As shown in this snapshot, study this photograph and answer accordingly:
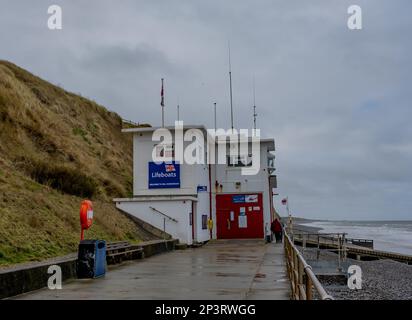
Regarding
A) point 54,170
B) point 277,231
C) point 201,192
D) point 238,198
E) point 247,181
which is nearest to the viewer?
point 54,170

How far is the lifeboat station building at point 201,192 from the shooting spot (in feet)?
75.7

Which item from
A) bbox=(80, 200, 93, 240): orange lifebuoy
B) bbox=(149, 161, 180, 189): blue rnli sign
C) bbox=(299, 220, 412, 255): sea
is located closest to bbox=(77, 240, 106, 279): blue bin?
→ bbox=(80, 200, 93, 240): orange lifebuoy

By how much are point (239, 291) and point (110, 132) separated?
128ft

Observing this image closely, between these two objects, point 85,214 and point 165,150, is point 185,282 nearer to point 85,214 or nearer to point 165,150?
point 85,214

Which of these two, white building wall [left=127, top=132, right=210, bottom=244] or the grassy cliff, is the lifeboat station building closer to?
white building wall [left=127, top=132, right=210, bottom=244]

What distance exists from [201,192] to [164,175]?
7.59 ft

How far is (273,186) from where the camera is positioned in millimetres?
31219

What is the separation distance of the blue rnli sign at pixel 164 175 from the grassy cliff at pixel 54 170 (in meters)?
2.46

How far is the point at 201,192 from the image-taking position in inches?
997

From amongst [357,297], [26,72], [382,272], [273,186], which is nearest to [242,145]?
[273,186]

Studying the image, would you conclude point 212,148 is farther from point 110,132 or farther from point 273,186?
point 110,132

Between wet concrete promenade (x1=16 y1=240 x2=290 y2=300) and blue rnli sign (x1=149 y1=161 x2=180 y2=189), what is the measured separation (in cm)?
801

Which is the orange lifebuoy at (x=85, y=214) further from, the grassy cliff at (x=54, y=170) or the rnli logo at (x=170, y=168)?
the rnli logo at (x=170, y=168)

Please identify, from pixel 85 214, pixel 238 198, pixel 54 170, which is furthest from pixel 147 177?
pixel 85 214
